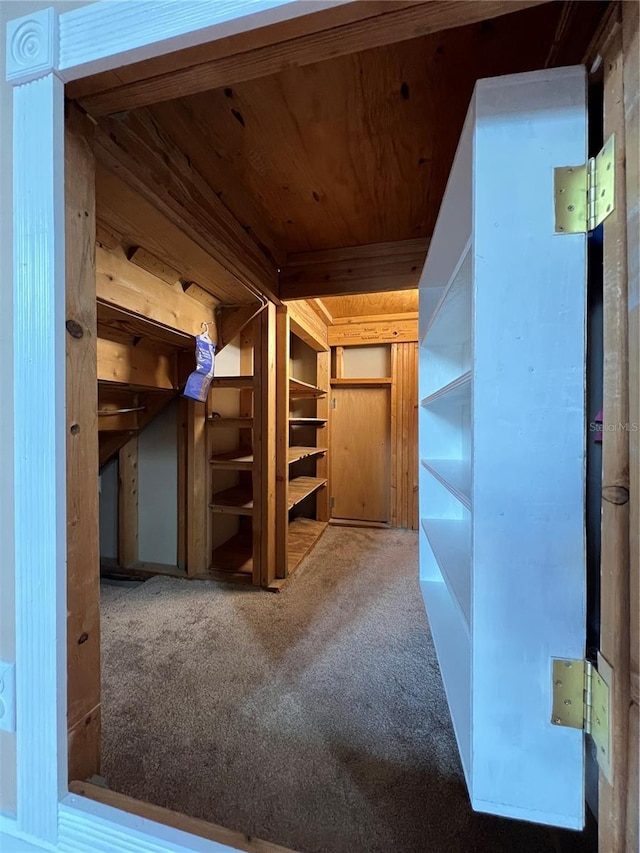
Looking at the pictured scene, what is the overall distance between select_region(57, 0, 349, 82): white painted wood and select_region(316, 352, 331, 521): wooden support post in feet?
9.98

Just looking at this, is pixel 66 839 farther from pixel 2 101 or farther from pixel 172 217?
pixel 172 217

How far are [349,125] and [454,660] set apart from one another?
1752 mm

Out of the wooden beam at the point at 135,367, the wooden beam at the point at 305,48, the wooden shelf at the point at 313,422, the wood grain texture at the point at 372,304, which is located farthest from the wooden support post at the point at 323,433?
the wooden beam at the point at 305,48

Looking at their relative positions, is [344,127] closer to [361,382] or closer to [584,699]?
[584,699]

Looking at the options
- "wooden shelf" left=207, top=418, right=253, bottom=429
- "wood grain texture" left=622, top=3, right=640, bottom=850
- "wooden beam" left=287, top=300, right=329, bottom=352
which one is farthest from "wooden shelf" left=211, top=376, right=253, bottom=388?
"wood grain texture" left=622, top=3, right=640, bottom=850

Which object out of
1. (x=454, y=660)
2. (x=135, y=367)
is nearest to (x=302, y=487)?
(x=135, y=367)

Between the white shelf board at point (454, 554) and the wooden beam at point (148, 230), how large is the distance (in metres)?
1.52

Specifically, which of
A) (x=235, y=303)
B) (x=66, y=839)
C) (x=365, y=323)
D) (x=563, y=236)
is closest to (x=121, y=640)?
(x=66, y=839)

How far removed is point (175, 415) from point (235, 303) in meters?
0.95

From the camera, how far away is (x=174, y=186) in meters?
1.17

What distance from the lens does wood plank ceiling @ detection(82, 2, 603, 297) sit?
88 centimetres

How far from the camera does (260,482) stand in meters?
2.20

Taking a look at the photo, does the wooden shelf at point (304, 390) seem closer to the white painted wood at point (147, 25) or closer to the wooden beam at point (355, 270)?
the wooden beam at point (355, 270)

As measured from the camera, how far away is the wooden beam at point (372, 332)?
342cm
